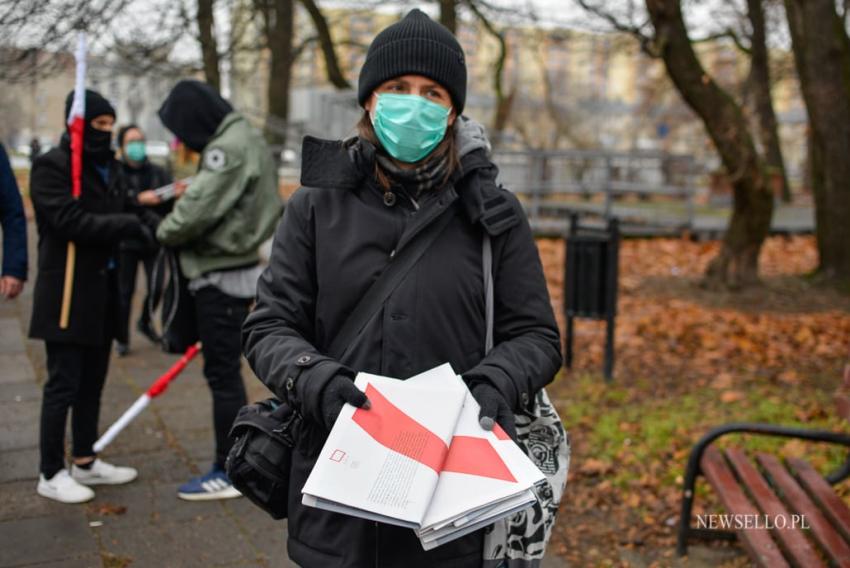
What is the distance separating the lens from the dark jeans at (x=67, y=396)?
4305 mm

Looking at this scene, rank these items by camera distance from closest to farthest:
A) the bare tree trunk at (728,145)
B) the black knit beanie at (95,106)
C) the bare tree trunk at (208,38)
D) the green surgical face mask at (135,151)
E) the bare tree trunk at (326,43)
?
1. the black knit beanie at (95,106)
2. the green surgical face mask at (135,151)
3. the bare tree trunk at (728,145)
4. the bare tree trunk at (208,38)
5. the bare tree trunk at (326,43)

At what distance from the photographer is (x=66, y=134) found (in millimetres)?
4414

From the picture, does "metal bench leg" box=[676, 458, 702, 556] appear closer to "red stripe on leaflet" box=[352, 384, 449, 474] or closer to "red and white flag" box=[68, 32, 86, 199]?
"red stripe on leaflet" box=[352, 384, 449, 474]

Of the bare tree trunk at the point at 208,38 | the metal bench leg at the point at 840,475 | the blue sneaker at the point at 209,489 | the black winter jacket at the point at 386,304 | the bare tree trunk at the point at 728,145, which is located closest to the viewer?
the black winter jacket at the point at 386,304

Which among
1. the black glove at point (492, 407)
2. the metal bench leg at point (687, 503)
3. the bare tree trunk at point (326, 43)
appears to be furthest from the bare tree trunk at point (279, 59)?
the black glove at point (492, 407)

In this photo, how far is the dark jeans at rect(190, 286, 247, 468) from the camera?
14.4 ft

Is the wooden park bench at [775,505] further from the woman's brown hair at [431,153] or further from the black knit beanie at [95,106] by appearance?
the black knit beanie at [95,106]

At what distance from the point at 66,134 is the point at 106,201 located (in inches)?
14.4

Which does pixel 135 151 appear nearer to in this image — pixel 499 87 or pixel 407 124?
pixel 407 124

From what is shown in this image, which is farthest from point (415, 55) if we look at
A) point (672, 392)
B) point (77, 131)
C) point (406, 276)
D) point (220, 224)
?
point (672, 392)

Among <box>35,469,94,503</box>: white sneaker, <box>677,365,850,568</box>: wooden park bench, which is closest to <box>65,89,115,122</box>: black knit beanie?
<box>35,469,94,503</box>: white sneaker

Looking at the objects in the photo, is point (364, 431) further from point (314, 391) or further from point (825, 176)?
point (825, 176)

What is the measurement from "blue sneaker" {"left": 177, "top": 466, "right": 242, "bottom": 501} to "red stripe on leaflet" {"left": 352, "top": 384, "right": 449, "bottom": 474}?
8.93 feet

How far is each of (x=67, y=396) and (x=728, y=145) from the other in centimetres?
712
